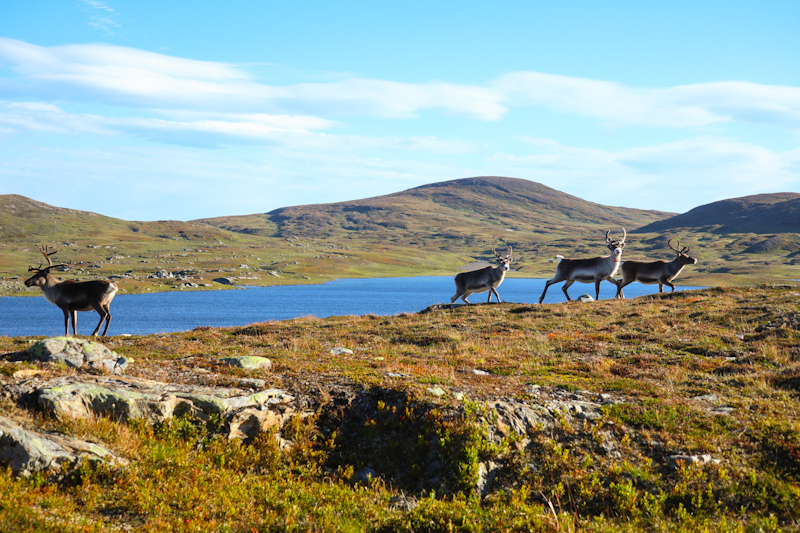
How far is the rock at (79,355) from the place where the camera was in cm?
1227

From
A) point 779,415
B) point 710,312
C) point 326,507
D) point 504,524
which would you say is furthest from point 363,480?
point 710,312

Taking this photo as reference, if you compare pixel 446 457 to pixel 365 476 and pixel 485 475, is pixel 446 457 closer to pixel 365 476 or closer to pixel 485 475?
pixel 485 475

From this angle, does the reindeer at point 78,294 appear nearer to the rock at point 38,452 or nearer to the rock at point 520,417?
the rock at point 38,452

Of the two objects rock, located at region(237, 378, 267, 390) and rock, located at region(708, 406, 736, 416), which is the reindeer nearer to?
rock, located at region(237, 378, 267, 390)

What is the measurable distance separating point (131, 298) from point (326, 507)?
133 meters

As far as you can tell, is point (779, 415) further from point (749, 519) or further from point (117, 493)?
point (117, 493)

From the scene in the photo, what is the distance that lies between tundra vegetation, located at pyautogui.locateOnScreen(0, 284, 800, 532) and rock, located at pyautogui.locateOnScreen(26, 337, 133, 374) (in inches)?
23.2

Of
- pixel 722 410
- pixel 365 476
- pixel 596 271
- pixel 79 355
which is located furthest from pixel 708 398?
pixel 596 271

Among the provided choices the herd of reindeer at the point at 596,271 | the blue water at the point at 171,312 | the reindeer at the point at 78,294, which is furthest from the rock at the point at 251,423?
the blue water at the point at 171,312

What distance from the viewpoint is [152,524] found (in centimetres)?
689

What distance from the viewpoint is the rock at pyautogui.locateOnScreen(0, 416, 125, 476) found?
7500 millimetres

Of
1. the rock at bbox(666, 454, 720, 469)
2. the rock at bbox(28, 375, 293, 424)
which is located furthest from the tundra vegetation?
the rock at bbox(28, 375, 293, 424)

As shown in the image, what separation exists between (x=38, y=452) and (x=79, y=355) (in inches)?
234

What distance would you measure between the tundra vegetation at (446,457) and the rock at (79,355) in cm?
59
